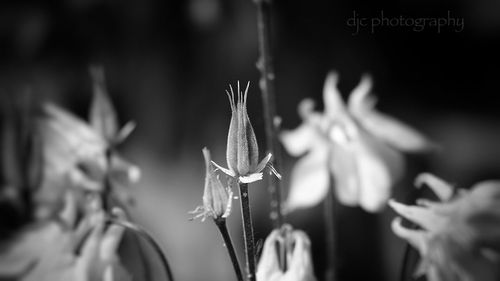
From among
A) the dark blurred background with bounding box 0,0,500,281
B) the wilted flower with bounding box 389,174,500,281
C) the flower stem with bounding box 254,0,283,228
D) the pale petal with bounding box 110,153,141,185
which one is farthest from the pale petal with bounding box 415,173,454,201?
the dark blurred background with bounding box 0,0,500,281

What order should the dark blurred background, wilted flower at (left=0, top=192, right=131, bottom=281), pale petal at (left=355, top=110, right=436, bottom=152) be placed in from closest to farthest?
wilted flower at (left=0, top=192, right=131, bottom=281)
pale petal at (left=355, top=110, right=436, bottom=152)
the dark blurred background

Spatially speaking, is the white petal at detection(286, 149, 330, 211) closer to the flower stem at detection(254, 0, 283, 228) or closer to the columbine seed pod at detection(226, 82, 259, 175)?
the flower stem at detection(254, 0, 283, 228)

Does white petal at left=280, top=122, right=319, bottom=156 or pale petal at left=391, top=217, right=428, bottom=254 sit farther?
white petal at left=280, top=122, right=319, bottom=156

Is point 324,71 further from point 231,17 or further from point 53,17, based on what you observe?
point 53,17

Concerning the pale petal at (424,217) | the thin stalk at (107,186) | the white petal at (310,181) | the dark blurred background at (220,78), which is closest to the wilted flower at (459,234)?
the pale petal at (424,217)

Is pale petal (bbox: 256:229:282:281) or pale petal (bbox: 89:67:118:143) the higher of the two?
pale petal (bbox: 89:67:118:143)

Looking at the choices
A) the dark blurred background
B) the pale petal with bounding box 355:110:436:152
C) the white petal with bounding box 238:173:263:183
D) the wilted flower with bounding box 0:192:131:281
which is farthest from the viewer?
the dark blurred background

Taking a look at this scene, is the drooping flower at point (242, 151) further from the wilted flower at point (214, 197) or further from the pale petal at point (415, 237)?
the pale petal at point (415, 237)

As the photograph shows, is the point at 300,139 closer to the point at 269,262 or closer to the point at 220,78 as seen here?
the point at 269,262
